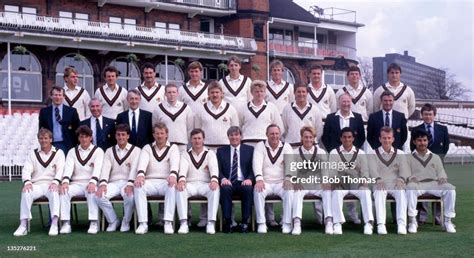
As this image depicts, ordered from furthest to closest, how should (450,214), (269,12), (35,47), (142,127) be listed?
1. (269,12)
2. (35,47)
3. (142,127)
4. (450,214)

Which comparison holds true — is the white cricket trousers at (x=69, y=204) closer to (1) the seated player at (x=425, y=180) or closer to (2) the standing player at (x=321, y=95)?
(2) the standing player at (x=321, y=95)

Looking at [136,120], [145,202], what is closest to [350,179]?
[145,202]

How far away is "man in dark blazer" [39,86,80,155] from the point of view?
9.76 m

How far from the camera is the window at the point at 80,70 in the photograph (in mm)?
35719

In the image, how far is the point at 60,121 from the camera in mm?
9758

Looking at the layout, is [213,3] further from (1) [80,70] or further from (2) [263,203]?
(2) [263,203]

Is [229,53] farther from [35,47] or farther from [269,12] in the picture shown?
[35,47]

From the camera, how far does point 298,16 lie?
47.1 metres

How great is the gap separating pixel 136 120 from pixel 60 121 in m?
1.11

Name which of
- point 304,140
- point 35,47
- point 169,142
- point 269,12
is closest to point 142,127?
point 169,142

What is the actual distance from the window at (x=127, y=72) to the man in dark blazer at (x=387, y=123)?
28.8 metres

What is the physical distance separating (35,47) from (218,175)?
27594 mm

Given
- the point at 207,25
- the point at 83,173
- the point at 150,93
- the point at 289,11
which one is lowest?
the point at 83,173

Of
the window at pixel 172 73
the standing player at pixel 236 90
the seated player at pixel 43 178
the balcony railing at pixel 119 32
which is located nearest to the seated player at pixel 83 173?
the seated player at pixel 43 178
